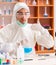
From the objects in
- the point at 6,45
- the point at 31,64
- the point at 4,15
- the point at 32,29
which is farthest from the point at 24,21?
the point at 4,15

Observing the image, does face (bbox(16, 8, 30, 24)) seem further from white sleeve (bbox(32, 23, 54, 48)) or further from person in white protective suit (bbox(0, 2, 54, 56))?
white sleeve (bbox(32, 23, 54, 48))

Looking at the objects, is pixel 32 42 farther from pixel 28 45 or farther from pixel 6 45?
pixel 6 45

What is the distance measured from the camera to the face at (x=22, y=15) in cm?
215

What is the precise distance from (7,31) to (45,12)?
7.46 feet

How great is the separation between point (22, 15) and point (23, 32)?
0.74 feet

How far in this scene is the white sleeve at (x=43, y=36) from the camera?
223cm

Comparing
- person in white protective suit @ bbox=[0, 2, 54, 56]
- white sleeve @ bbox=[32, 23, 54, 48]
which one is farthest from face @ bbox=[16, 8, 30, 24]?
white sleeve @ bbox=[32, 23, 54, 48]

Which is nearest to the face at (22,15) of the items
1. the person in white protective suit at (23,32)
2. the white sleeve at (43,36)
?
the person in white protective suit at (23,32)

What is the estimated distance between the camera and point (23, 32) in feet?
7.45

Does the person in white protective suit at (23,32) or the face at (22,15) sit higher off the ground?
the face at (22,15)

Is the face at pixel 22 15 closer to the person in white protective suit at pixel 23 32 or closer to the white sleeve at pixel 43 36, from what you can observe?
the person in white protective suit at pixel 23 32

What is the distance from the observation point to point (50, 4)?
434 cm

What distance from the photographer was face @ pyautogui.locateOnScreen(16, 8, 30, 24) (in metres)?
2.15

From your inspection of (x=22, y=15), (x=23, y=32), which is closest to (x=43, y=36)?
(x=23, y=32)
